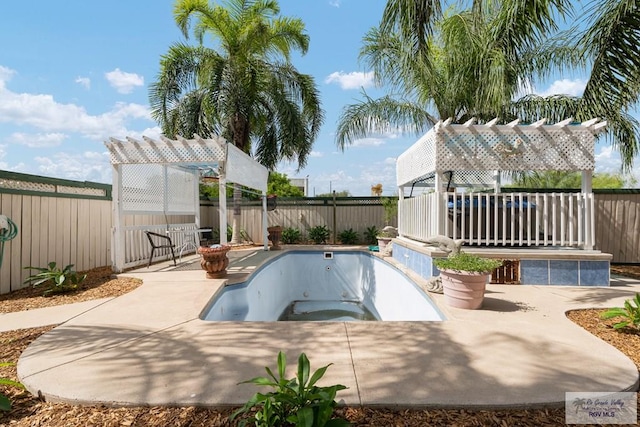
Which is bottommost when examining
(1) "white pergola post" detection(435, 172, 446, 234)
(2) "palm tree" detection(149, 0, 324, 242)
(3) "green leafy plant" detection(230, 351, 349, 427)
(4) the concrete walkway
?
(4) the concrete walkway

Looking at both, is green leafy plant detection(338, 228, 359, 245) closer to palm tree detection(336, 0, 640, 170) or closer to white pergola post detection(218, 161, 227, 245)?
palm tree detection(336, 0, 640, 170)

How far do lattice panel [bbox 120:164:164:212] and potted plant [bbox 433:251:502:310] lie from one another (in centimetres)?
585

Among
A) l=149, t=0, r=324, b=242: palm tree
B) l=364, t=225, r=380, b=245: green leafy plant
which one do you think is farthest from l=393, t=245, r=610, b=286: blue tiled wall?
l=149, t=0, r=324, b=242: palm tree

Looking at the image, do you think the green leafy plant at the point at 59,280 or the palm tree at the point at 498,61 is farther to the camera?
the green leafy plant at the point at 59,280

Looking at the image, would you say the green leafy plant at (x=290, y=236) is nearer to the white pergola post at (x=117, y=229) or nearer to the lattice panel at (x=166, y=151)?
the lattice panel at (x=166, y=151)

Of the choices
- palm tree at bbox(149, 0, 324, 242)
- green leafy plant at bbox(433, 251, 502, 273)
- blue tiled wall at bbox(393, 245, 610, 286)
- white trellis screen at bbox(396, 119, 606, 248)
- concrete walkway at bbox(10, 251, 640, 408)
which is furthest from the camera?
palm tree at bbox(149, 0, 324, 242)

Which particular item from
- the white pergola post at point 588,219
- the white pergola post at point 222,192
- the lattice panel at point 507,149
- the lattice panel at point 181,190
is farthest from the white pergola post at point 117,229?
the white pergola post at point 588,219

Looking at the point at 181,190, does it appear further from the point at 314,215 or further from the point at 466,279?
the point at 466,279

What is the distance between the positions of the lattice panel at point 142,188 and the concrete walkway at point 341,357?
309 centimetres

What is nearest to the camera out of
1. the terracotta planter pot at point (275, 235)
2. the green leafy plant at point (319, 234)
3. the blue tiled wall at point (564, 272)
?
the blue tiled wall at point (564, 272)

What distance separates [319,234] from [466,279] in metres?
7.49

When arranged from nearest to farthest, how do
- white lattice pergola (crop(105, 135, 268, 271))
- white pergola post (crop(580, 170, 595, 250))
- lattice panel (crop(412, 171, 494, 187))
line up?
1. white pergola post (crop(580, 170, 595, 250))
2. white lattice pergola (crop(105, 135, 268, 271))
3. lattice panel (crop(412, 171, 494, 187))

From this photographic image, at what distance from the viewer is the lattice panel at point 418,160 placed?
5.40 meters

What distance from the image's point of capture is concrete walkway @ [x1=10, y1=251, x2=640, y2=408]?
190 cm
